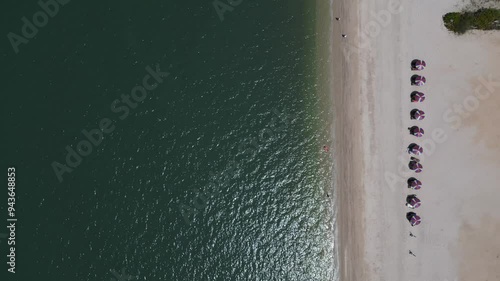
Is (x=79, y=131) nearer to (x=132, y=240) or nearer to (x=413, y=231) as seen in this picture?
(x=132, y=240)

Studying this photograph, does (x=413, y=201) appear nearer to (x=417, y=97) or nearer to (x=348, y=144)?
(x=348, y=144)

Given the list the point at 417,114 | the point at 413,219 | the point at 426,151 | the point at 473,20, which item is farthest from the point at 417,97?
the point at 413,219

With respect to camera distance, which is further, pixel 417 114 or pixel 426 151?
pixel 426 151

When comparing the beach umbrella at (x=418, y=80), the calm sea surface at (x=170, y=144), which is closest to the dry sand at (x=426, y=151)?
the beach umbrella at (x=418, y=80)

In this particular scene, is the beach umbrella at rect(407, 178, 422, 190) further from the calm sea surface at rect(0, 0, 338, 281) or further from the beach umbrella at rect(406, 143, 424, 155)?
the calm sea surface at rect(0, 0, 338, 281)

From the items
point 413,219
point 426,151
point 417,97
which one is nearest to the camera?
point 413,219

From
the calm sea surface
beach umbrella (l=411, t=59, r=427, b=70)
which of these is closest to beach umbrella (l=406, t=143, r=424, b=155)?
beach umbrella (l=411, t=59, r=427, b=70)
